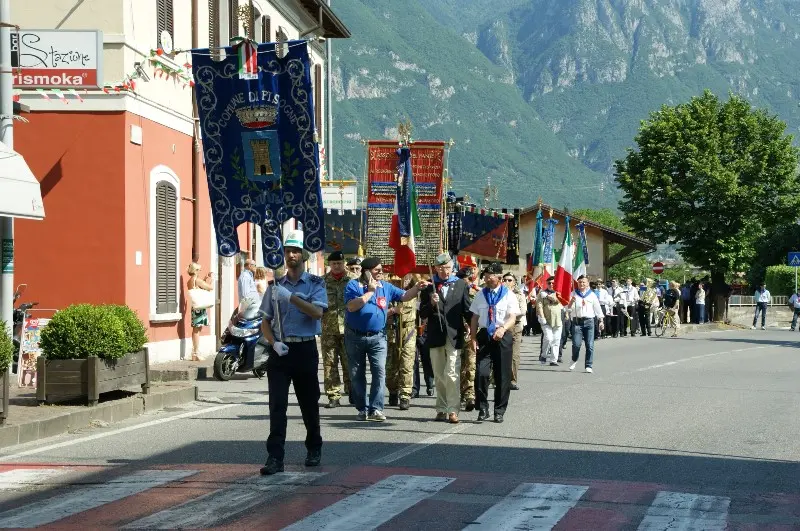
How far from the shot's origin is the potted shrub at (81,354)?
14445 millimetres

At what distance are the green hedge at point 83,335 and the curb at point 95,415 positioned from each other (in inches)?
24.0

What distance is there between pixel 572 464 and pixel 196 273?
45.1 feet

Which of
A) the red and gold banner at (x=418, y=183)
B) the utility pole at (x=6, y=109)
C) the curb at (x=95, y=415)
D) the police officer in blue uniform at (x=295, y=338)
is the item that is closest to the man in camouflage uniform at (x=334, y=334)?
the curb at (x=95, y=415)

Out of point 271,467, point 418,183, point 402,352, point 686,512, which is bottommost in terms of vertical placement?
point 686,512

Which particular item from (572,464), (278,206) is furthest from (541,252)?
(572,464)

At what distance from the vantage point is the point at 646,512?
8.70 meters

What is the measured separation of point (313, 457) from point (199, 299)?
1326 centimetres

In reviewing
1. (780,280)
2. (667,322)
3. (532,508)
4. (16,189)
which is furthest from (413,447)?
(780,280)

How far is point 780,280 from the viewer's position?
256 feet

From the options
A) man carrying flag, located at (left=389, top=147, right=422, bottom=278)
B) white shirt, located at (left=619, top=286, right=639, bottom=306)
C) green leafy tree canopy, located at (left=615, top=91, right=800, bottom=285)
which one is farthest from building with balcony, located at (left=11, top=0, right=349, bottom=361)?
Result: green leafy tree canopy, located at (left=615, top=91, right=800, bottom=285)

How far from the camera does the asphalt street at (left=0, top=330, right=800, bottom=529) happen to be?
8.52m

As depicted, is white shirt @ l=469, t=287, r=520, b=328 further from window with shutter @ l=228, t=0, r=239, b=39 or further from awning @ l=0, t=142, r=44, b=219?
window with shutter @ l=228, t=0, r=239, b=39

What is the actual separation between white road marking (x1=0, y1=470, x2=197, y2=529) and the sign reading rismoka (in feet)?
29.2

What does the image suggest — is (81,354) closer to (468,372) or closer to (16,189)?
(16,189)
